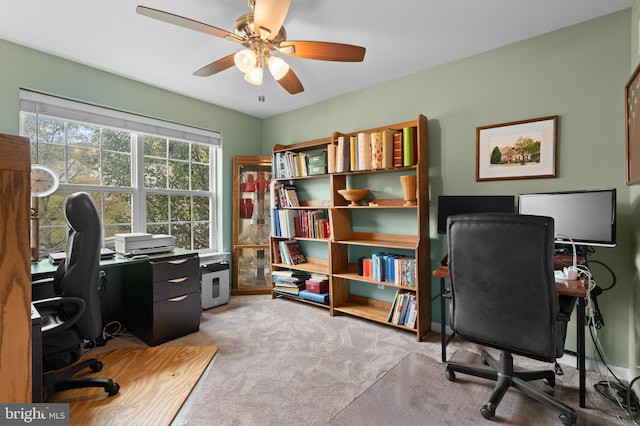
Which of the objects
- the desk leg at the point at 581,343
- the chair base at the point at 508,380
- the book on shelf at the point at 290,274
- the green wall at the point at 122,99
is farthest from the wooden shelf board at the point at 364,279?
the green wall at the point at 122,99

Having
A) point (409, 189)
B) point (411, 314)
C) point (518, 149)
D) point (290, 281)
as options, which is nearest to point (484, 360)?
point (411, 314)

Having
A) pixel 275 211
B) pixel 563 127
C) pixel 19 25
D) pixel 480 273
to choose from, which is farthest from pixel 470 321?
pixel 19 25

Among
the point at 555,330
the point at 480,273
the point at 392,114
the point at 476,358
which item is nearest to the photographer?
the point at 555,330

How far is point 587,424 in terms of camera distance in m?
1.63

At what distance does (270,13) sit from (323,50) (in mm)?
420

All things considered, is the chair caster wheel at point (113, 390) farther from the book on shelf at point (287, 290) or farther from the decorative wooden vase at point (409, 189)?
the decorative wooden vase at point (409, 189)

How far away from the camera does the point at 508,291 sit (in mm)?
1606

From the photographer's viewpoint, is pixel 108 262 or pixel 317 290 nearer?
pixel 108 262

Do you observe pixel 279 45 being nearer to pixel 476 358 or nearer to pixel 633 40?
pixel 633 40

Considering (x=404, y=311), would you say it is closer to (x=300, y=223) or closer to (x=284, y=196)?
(x=300, y=223)

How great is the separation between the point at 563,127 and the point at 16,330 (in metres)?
3.01

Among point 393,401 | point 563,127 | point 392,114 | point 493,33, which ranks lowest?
point 393,401

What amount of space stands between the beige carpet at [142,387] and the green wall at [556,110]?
2.15m

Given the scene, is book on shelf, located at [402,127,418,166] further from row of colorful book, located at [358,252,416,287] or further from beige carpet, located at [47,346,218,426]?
beige carpet, located at [47,346,218,426]
